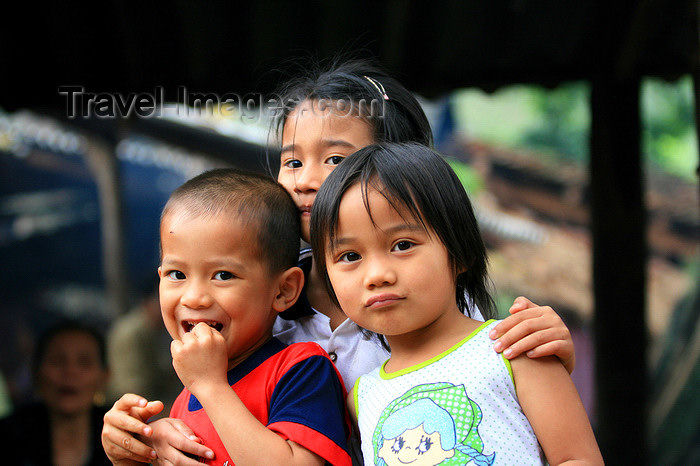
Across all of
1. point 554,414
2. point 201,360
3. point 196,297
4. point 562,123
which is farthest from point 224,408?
point 562,123

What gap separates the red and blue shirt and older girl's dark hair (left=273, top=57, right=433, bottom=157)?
0.62m

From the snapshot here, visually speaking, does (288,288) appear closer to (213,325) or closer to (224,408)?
(213,325)

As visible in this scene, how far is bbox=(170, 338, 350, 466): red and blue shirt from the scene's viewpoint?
4.12 feet

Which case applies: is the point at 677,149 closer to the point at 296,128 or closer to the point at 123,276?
the point at 123,276

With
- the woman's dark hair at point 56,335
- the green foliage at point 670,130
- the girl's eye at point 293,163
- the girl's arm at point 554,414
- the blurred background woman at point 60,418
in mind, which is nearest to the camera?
the girl's arm at point 554,414

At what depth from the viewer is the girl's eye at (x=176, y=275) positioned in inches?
54.9

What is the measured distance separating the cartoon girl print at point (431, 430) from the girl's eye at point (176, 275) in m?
0.50

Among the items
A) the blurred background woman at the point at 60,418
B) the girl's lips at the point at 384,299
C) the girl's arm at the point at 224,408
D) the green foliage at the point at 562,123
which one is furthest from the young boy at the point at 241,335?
the green foliage at the point at 562,123

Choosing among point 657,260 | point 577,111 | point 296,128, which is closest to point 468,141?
point 577,111

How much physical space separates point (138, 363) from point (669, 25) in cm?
500

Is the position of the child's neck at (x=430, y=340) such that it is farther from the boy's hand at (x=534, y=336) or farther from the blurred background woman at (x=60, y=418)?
the blurred background woman at (x=60, y=418)

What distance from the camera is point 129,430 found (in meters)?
1.32

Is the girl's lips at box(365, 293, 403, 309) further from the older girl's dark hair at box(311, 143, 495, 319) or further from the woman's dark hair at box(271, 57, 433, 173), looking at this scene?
the woman's dark hair at box(271, 57, 433, 173)

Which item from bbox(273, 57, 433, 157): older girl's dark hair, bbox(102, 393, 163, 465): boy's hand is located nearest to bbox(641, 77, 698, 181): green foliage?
bbox(273, 57, 433, 157): older girl's dark hair
